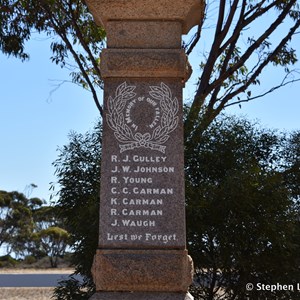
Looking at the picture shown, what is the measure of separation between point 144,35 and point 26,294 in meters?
13.5

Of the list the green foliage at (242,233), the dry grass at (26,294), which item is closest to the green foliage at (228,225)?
the green foliage at (242,233)

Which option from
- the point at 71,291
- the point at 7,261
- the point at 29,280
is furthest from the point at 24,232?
the point at 71,291

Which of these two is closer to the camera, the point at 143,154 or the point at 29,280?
the point at 143,154

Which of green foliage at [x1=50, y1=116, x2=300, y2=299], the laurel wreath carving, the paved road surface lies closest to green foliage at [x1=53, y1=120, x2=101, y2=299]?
green foliage at [x1=50, y1=116, x2=300, y2=299]

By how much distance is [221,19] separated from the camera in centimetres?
1276

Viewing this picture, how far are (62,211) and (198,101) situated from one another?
Result: 3114 millimetres

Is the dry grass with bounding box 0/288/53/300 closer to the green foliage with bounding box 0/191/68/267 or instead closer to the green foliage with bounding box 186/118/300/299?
the green foliage with bounding box 186/118/300/299

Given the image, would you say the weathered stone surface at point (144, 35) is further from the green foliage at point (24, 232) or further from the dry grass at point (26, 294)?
the green foliage at point (24, 232)

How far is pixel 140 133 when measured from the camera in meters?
5.89

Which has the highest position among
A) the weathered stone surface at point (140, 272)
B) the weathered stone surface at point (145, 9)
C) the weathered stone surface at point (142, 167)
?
the weathered stone surface at point (145, 9)

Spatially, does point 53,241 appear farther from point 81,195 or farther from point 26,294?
point 81,195

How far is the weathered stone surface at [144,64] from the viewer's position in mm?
5930

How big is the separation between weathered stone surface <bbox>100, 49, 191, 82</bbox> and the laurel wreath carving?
0.13 meters

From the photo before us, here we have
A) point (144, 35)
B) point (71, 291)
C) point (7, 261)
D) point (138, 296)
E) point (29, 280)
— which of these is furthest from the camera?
point (7, 261)
